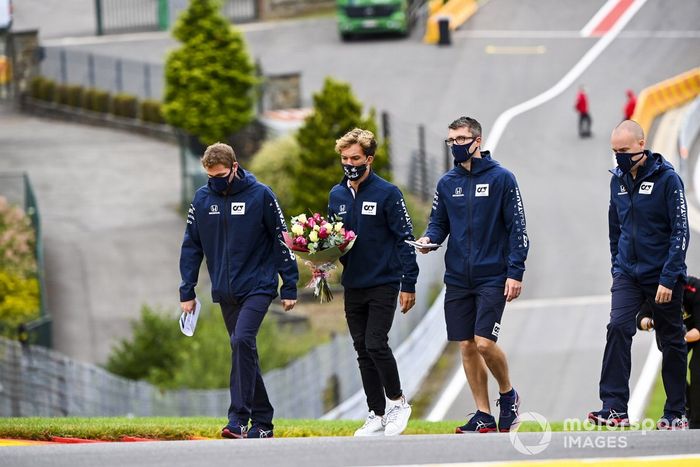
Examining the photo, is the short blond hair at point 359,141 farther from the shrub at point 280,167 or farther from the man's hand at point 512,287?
the shrub at point 280,167

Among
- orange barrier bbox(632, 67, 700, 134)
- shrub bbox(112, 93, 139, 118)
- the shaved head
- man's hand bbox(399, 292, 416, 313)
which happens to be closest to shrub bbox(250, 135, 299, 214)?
orange barrier bbox(632, 67, 700, 134)

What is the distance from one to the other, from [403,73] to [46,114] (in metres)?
12.1

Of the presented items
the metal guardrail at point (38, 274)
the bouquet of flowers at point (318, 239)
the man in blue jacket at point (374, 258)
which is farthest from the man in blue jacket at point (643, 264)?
the metal guardrail at point (38, 274)

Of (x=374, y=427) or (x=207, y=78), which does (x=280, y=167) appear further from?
(x=374, y=427)

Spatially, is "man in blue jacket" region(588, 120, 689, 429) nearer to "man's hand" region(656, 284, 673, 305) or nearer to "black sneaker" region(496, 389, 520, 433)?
"man's hand" region(656, 284, 673, 305)

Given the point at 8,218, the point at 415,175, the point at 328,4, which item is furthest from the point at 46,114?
the point at 8,218

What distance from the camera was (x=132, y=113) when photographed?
46281 mm

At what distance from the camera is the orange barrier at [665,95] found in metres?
39.9

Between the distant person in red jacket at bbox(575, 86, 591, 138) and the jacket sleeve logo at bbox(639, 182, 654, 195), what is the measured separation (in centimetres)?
2830

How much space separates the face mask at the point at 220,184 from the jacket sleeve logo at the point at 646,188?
122 inches

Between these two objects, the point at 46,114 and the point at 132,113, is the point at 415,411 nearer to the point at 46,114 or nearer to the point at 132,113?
the point at 132,113

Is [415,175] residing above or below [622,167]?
below

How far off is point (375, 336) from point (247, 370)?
1.00 metres

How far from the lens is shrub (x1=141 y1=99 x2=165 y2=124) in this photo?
4528 centimetres
